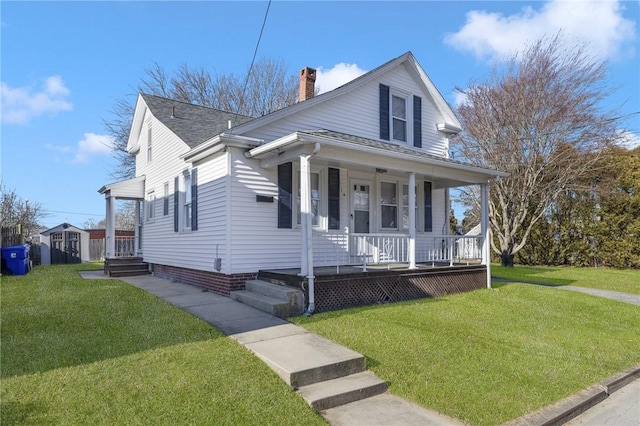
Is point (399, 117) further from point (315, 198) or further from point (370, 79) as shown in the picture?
point (315, 198)

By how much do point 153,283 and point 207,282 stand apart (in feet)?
7.82

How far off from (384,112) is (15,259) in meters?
13.1

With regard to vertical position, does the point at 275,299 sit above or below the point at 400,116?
below

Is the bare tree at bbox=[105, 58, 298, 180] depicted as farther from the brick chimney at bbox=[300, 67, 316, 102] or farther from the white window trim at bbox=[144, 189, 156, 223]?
the brick chimney at bbox=[300, 67, 316, 102]

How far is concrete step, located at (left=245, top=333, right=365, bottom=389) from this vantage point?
14.1 ft

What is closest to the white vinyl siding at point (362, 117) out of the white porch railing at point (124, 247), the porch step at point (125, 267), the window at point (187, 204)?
the window at point (187, 204)

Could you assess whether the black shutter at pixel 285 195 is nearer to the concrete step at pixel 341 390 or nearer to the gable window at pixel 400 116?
the gable window at pixel 400 116

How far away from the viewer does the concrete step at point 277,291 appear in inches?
281

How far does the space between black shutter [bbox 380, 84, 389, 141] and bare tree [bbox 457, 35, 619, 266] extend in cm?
910

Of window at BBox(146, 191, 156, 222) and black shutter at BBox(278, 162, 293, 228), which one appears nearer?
black shutter at BBox(278, 162, 293, 228)

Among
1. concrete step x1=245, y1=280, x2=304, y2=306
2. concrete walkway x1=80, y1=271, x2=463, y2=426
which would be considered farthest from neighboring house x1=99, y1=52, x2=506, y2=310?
concrete walkway x1=80, y1=271, x2=463, y2=426

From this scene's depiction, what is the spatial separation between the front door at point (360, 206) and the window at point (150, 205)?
23.3ft

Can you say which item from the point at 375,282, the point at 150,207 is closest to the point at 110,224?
the point at 150,207

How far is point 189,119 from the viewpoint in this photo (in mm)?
12445
